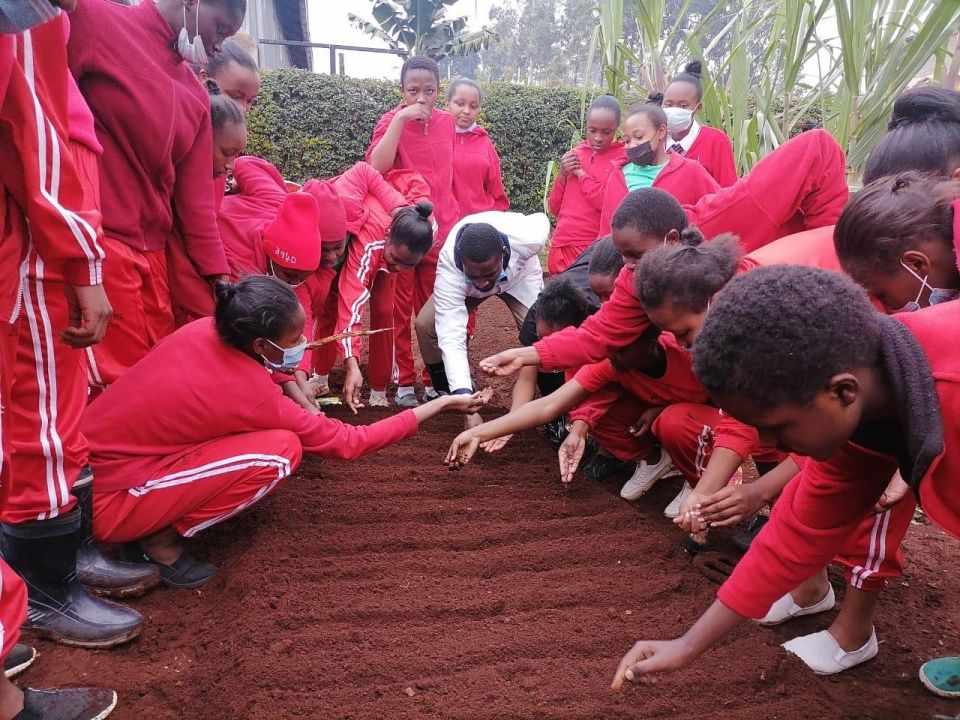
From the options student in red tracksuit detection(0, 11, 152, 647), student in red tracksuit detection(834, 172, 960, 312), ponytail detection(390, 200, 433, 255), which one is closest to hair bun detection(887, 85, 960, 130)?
student in red tracksuit detection(834, 172, 960, 312)

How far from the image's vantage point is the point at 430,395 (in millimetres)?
4117

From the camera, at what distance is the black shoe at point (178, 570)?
2.31m

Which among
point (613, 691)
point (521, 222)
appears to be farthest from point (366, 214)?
point (613, 691)

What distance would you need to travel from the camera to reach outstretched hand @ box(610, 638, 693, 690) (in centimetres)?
143

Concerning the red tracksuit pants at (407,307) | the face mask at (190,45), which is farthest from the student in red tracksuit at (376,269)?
the face mask at (190,45)

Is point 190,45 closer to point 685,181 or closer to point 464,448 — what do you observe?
point 464,448

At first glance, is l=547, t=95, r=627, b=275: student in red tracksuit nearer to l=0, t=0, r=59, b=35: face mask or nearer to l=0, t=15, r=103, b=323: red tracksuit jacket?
l=0, t=15, r=103, b=323: red tracksuit jacket

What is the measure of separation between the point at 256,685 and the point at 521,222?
103 inches

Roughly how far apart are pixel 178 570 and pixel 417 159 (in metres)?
2.88

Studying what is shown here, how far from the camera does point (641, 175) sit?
3.94m

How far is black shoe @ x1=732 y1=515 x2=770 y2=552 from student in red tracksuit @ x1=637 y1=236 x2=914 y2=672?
1.17ft

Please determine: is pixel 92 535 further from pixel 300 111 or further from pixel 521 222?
pixel 300 111

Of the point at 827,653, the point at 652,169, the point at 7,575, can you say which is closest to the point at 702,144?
the point at 652,169

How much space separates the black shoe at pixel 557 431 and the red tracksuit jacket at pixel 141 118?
1.83 m
